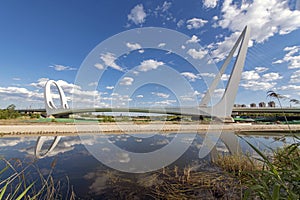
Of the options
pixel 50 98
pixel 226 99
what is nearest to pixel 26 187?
pixel 226 99

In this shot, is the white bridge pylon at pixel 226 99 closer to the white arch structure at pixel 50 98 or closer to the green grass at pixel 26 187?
the white arch structure at pixel 50 98

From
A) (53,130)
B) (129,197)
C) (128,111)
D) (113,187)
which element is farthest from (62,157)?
(128,111)

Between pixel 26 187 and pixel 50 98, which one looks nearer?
pixel 26 187

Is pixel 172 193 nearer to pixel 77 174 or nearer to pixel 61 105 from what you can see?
pixel 77 174

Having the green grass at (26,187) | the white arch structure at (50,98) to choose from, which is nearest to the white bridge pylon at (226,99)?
the white arch structure at (50,98)

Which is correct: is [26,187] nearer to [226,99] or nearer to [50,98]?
[226,99]

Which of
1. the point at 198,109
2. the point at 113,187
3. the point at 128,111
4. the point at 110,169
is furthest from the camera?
the point at 128,111

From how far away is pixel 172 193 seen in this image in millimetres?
3564

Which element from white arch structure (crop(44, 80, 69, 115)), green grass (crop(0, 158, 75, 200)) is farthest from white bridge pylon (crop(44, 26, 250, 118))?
green grass (crop(0, 158, 75, 200))

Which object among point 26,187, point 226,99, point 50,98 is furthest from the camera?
point 50,98

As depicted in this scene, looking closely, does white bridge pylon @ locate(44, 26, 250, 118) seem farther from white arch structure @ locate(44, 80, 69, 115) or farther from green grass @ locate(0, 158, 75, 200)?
green grass @ locate(0, 158, 75, 200)

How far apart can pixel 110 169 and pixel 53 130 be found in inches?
447

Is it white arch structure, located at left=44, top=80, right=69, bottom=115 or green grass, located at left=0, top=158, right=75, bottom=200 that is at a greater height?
white arch structure, located at left=44, top=80, right=69, bottom=115

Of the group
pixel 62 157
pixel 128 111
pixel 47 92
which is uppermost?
pixel 47 92
